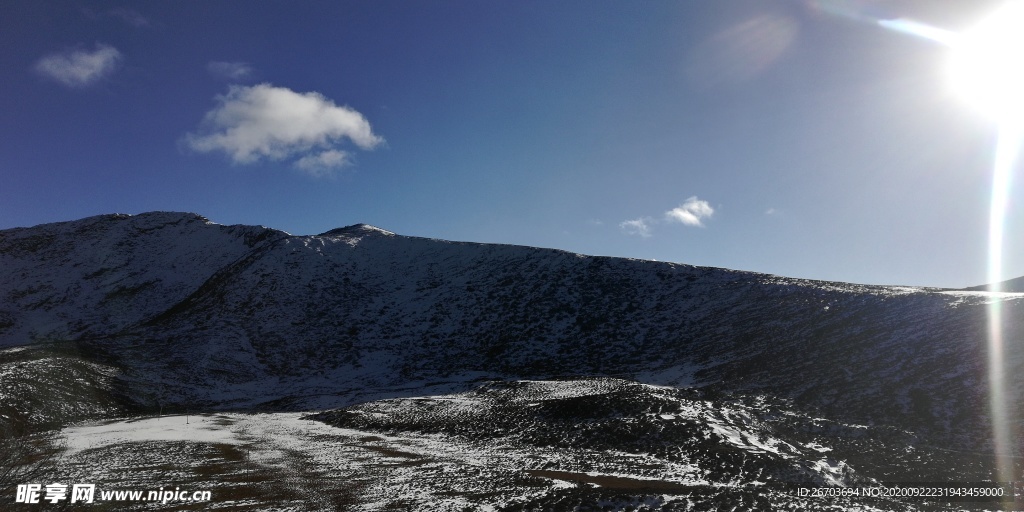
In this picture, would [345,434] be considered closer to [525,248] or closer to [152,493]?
[152,493]

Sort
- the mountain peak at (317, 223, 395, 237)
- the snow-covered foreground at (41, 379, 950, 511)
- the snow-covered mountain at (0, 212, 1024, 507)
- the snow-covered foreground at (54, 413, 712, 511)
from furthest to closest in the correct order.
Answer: the mountain peak at (317, 223, 395, 237) → the snow-covered mountain at (0, 212, 1024, 507) → the snow-covered foreground at (54, 413, 712, 511) → the snow-covered foreground at (41, 379, 950, 511)

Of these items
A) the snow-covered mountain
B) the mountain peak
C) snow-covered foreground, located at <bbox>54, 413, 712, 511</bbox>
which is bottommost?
snow-covered foreground, located at <bbox>54, 413, 712, 511</bbox>

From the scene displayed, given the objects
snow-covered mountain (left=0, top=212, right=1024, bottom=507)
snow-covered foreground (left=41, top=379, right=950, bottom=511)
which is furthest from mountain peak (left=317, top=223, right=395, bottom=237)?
snow-covered foreground (left=41, top=379, right=950, bottom=511)

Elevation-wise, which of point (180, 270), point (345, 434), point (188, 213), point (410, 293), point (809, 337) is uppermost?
point (188, 213)

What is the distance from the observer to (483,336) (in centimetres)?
6781

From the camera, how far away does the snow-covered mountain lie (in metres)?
27.7

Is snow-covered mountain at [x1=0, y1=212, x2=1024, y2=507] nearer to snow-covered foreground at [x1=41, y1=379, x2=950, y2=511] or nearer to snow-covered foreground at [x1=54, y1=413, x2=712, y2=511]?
snow-covered foreground at [x1=41, y1=379, x2=950, y2=511]

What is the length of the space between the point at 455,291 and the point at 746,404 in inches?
2203

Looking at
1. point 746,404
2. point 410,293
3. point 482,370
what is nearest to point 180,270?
point 410,293

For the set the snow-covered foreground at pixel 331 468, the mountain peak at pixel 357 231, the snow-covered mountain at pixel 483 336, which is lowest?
the snow-covered foreground at pixel 331 468

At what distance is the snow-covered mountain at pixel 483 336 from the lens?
27.7m

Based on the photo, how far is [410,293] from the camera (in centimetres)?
8219

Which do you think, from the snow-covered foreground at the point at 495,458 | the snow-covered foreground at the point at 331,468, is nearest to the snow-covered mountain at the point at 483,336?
the snow-covered foreground at the point at 495,458

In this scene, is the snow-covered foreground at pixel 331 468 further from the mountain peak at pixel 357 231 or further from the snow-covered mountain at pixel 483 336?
the mountain peak at pixel 357 231
